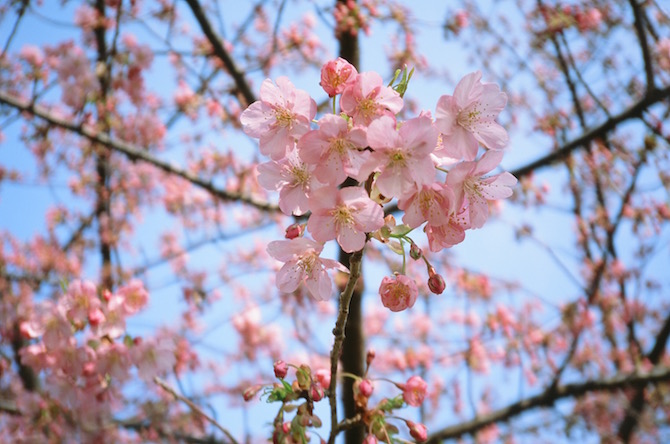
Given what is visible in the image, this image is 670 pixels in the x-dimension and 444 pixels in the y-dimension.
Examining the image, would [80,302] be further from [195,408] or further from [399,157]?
[399,157]

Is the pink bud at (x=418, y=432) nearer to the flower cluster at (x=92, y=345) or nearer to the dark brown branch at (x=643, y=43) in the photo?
the flower cluster at (x=92, y=345)

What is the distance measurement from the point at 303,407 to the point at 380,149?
66cm

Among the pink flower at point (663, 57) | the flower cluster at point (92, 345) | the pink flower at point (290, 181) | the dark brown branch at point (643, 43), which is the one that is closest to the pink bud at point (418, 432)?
the pink flower at point (290, 181)

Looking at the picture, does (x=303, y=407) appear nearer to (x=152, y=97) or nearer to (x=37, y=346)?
(x=37, y=346)

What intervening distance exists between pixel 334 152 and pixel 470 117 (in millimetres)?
372

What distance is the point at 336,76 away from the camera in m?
1.14

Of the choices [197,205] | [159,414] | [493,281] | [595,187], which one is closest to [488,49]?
[595,187]

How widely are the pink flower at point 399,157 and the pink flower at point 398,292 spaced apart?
0.24 metres

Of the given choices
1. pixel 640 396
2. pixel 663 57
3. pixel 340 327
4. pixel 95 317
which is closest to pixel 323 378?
pixel 340 327

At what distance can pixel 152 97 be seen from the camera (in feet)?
20.1

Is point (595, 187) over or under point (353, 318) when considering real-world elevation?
over

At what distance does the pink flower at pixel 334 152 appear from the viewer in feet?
3.36

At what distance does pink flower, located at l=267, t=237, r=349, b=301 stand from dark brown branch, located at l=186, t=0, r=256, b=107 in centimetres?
236

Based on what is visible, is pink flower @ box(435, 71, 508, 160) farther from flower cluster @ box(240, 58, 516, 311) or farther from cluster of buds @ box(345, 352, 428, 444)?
cluster of buds @ box(345, 352, 428, 444)
